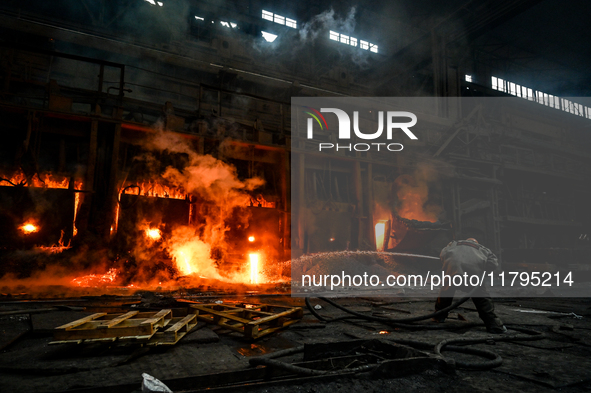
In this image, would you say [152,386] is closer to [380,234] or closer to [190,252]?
[190,252]

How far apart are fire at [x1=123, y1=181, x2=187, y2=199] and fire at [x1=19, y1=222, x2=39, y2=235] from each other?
1.81 metres

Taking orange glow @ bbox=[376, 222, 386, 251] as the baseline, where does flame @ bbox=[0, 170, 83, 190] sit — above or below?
→ above

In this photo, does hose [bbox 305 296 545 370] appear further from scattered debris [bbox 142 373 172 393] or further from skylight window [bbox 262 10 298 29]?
skylight window [bbox 262 10 298 29]

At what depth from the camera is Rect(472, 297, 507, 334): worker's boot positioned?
13.3 ft

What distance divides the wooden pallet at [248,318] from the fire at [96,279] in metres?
3.58

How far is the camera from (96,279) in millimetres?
6883

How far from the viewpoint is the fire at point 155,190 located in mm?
8047

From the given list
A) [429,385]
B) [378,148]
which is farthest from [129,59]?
[429,385]

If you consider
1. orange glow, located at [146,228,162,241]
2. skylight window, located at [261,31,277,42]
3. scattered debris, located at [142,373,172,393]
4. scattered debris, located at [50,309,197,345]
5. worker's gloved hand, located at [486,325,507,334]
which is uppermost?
skylight window, located at [261,31,277,42]

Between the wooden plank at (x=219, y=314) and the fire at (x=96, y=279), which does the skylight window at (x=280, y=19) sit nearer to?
the fire at (x=96, y=279)

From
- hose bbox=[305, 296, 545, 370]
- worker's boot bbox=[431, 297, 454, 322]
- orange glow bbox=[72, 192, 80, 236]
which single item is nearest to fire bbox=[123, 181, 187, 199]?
orange glow bbox=[72, 192, 80, 236]

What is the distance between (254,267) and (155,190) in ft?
10.0

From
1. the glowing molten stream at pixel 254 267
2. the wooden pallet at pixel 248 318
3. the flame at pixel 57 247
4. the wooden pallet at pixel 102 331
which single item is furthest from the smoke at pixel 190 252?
the wooden pallet at pixel 102 331

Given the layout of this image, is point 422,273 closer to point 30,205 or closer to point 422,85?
point 30,205
